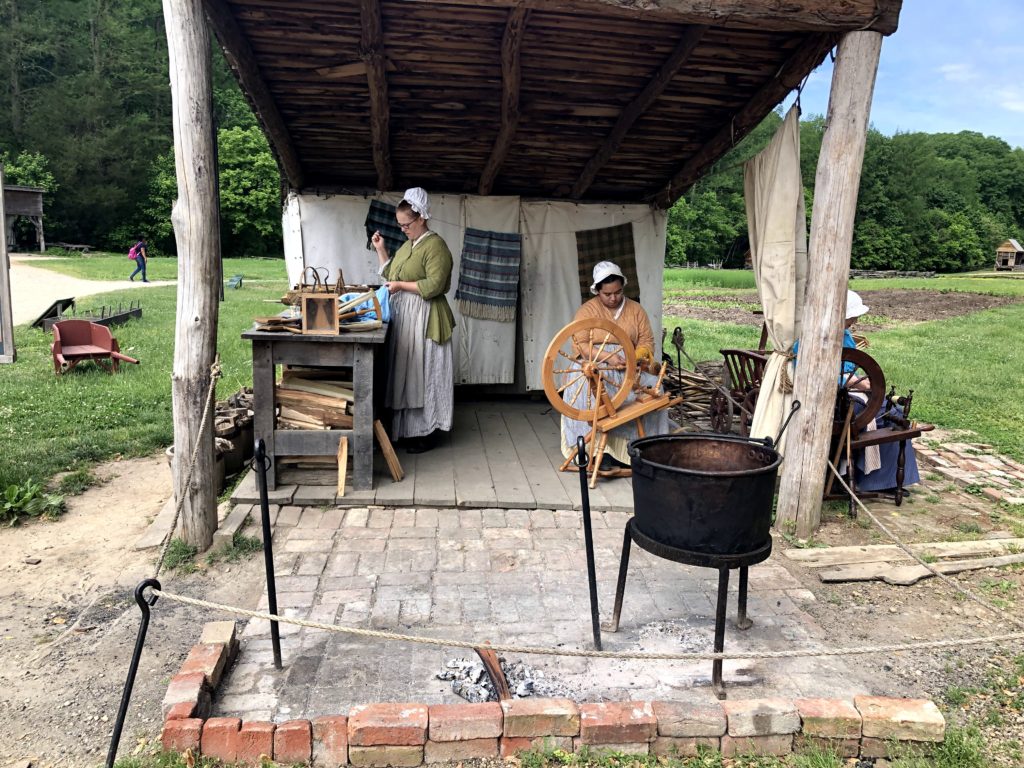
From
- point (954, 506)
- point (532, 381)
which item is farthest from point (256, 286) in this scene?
point (954, 506)

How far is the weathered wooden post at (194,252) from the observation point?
3.79 m

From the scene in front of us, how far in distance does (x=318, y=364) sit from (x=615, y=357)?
206cm

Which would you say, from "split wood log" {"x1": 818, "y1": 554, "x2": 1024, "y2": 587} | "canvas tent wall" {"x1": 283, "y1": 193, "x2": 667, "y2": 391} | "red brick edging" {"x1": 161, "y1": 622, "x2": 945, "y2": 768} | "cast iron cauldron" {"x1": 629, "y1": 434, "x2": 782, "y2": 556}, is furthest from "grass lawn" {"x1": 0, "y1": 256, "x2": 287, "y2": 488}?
"split wood log" {"x1": 818, "y1": 554, "x2": 1024, "y2": 587}

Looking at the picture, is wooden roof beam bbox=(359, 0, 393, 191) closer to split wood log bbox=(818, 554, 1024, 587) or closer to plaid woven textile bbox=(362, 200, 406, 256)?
plaid woven textile bbox=(362, 200, 406, 256)

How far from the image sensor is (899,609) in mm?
3703

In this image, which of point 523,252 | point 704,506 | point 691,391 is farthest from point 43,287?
point 704,506

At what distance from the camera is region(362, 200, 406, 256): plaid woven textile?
293 inches

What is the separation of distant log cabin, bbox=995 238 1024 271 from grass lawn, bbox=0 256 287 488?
180ft

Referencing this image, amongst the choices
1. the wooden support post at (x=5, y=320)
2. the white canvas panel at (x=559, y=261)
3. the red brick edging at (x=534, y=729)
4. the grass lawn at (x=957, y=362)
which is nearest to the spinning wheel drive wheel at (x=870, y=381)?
the red brick edging at (x=534, y=729)

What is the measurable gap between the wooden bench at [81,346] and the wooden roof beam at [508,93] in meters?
5.15

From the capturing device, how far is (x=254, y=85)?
519 cm

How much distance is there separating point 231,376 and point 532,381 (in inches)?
147

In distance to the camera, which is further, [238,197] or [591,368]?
[238,197]

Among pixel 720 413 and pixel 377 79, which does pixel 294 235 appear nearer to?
pixel 377 79
